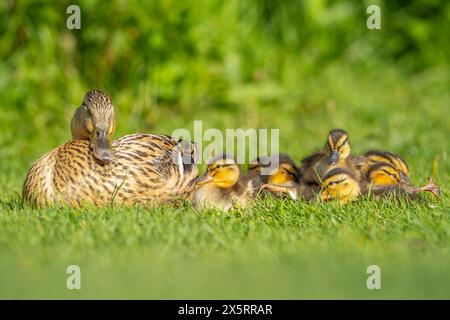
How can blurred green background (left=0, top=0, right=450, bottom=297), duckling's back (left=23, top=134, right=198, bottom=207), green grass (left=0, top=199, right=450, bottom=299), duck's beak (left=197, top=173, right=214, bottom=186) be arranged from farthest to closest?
blurred green background (left=0, top=0, right=450, bottom=297) < duck's beak (left=197, top=173, right=214, bottom=186) < duckling's back (left=23, top=134, right=198, bottom=207) < green grass (left=0, top=199, right=450, bottom=299)

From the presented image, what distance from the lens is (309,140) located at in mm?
8812

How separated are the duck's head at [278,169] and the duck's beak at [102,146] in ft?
3.93

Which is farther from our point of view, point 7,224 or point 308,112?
point 308,112

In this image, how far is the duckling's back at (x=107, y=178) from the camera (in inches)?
226

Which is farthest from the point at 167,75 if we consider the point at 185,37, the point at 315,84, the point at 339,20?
the point at 339,20

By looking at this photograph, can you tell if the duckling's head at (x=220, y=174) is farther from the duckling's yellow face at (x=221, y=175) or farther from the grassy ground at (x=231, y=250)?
the grassy ground at (x=231, y=250)

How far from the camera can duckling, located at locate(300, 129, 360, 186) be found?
6.24 meters

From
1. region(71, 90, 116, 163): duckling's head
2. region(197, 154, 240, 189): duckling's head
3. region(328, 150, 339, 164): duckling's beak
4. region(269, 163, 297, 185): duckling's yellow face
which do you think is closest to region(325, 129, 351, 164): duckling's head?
region(328, 150, 339, 164): duckling's beak

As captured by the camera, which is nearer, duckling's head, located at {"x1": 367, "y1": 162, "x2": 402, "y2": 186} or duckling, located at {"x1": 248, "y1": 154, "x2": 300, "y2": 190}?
duckling's head, located at {"x1": 367, "y1": 162, "x2": 402, "y2": 186}

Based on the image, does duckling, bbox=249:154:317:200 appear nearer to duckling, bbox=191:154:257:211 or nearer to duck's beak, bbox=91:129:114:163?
duckling, bbox=191:154:257:211

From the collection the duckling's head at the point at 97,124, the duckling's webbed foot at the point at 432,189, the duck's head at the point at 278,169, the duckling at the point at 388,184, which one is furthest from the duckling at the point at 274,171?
the duckling's head at the point at 97,124

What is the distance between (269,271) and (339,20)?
6.92 m

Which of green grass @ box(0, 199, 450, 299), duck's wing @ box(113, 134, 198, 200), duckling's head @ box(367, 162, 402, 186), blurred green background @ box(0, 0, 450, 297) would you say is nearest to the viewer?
green grass @ box(0, 199, 450, 299)
